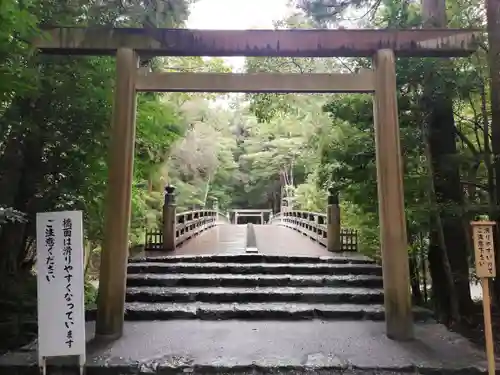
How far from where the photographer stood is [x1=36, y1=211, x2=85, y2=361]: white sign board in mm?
3525

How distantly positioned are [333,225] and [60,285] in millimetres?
6994

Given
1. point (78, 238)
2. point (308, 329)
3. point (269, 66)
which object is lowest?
point (308, 329)

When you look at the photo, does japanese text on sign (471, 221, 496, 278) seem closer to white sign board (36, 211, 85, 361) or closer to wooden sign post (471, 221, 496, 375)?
wooden sign post (471, 221, 496, 375)

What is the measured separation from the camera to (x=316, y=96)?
1073 centimetres

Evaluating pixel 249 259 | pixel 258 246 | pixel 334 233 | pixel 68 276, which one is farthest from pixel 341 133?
pixel 68 276

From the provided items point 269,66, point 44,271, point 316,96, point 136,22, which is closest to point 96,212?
point 44,271

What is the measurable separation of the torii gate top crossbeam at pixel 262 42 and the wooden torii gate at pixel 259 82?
11 millimetres

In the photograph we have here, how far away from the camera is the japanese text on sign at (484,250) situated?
339 cm

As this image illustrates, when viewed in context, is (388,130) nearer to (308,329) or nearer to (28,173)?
(308,329)

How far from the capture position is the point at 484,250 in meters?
3.41

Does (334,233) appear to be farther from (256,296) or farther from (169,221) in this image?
(169,221)

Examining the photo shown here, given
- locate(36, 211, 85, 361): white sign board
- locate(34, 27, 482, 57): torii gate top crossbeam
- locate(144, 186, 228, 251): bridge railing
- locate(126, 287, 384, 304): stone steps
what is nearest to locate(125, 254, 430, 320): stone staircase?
locate(126, 287, 384, 304): stone steps

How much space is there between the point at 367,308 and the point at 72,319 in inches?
156

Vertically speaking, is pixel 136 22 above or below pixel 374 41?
above
